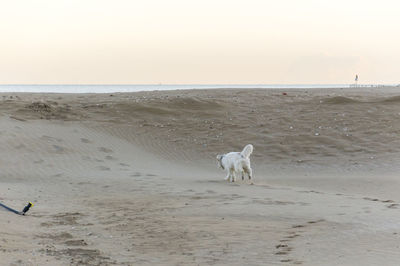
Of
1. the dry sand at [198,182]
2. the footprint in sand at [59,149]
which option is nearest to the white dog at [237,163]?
the dry sand at [198,182]

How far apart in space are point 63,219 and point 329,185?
6.99 m

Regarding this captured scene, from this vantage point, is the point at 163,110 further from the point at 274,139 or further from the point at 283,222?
the point at 283,222

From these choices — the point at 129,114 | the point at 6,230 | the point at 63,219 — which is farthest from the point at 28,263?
the point at 129,114

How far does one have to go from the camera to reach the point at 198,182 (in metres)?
13.2

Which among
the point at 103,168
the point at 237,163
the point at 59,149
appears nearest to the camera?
the point at 237,163

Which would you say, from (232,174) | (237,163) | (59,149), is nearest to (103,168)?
(59,149)

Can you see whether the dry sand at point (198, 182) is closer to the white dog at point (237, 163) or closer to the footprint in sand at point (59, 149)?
the footprint in sand at point (59, 149)

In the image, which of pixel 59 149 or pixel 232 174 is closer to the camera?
pixel 232 174

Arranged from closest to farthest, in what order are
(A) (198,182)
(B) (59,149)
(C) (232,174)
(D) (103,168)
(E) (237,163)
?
(E) (237,163) → (C) (232,174) → (A) (198,182) → (D) (103,168) → (B) (59,149)

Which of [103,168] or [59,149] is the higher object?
[59,149]

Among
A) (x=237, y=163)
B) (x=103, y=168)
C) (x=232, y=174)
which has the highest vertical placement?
(x=237, y=163)

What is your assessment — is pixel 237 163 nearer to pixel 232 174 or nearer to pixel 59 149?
pixel 232 174

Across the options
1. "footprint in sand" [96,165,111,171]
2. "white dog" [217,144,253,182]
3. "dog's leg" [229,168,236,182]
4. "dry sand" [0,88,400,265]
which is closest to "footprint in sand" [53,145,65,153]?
"dry sand" [0,88,400,265]

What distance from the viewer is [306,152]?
17625mm
